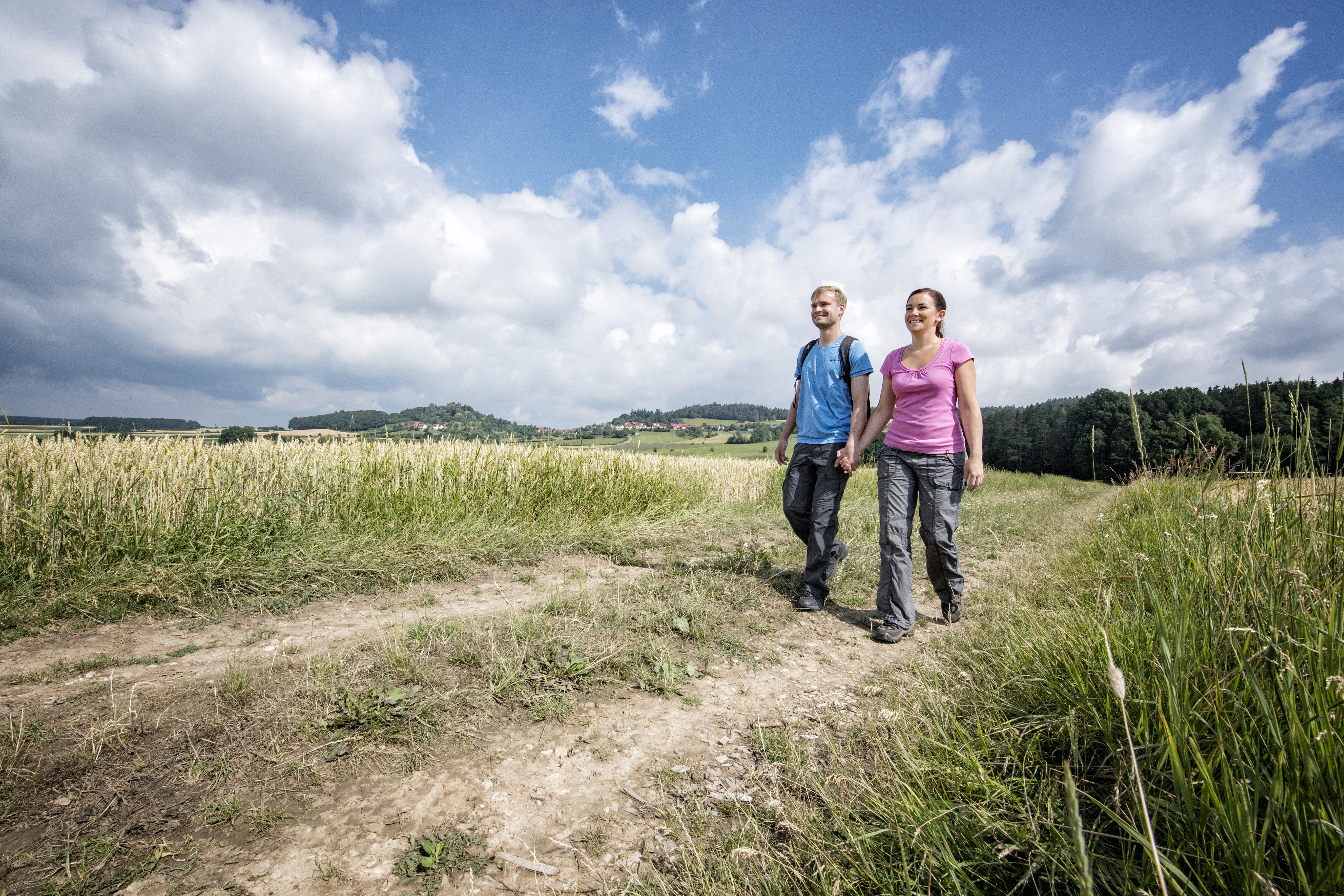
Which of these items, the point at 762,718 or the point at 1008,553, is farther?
the point at 1008,553

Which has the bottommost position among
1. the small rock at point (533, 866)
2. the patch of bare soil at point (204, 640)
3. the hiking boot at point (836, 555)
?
the small rock at point (533, 866)

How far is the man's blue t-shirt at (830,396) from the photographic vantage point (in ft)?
14.7

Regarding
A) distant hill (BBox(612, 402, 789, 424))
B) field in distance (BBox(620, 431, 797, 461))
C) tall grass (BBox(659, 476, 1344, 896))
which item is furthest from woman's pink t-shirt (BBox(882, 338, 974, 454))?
distant hill (BBox(612, 402, 789, 424))

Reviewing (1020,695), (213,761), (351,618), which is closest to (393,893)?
(213,761)

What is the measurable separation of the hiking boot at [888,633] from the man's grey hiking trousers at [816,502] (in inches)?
25.0

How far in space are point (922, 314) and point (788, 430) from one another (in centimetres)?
172

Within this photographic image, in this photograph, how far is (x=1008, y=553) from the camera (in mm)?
6938

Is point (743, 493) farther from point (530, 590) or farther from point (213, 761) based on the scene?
point (213, 761)

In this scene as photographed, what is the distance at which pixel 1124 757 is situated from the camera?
1.68m

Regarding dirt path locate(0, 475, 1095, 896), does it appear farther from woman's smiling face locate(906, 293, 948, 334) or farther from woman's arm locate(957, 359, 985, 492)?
woman's smiling face locate(906, 293, 948, 334)

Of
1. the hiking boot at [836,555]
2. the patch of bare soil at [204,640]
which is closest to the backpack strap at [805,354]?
the hiking boot at [836,555]

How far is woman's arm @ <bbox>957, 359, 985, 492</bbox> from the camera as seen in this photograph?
3.97 meters

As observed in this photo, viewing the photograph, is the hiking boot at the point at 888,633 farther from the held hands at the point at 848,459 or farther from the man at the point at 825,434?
the held hands at the point at 848,459

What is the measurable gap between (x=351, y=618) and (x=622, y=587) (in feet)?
6.99
